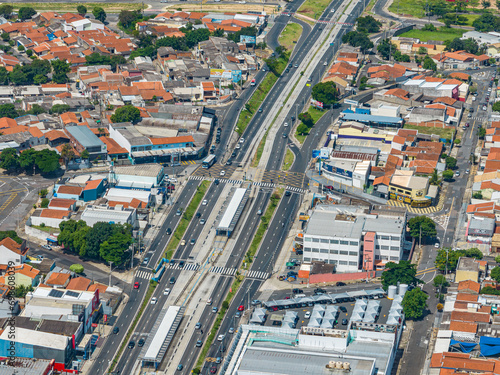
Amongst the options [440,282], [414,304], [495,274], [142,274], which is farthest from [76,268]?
[495,274]

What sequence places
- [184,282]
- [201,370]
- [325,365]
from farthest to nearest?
[184,282], [201,370], [325,365]

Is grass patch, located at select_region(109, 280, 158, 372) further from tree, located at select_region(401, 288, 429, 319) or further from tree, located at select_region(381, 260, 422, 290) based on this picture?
tree, located at select_region(401, 288, 429, 319)

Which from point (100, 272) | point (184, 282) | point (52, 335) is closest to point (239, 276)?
point (184, 282)

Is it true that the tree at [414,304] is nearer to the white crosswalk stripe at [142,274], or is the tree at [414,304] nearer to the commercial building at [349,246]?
the commercial building at [349,246]

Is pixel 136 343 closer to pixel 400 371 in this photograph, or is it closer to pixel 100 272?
pixel 100 272

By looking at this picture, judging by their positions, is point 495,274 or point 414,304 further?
point 495,274

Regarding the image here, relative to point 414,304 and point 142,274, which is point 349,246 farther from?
point 142,274

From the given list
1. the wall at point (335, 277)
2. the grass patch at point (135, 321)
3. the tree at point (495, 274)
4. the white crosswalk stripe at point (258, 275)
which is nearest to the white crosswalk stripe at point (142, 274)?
the grass patch at point (135, 321)
